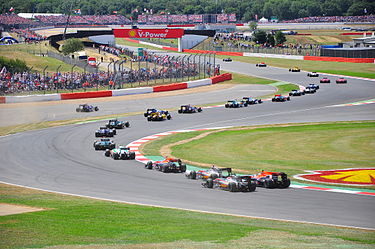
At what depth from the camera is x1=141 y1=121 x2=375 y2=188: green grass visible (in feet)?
102

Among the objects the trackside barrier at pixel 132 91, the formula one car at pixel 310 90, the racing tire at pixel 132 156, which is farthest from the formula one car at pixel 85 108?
the formula one car at pixel 310 90

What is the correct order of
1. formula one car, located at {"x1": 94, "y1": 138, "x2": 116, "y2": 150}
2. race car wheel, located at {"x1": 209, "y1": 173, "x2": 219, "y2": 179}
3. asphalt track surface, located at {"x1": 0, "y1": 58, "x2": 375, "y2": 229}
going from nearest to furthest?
1. asphalt track surface, located at {"x1": 0, "y1": 58, "x2": 375, "y2": 229}
2. race car wheel, located at {"x1": 209, "y1": 173, "x2": 219, "y2": 179}
3. formula one car, located at {"x1": 94, "y1": 138, "x2": 116, "y2": 150}

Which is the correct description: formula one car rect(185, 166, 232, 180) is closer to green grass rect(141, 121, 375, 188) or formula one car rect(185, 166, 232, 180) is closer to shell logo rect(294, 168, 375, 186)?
green grass rect(141, 121, 375, 188)

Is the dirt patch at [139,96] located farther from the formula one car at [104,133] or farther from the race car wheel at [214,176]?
the race car wheel at [214,176]

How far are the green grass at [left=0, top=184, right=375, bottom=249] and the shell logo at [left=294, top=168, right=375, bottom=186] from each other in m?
8.01

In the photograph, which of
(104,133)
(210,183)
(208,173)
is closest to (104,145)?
(104,133)

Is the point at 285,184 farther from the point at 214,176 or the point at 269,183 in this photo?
the point at 214,176

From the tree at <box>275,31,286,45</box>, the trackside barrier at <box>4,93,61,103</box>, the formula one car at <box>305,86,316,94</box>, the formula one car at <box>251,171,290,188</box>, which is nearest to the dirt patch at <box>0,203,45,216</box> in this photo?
the formula one car at <box>251,171,290,188</box>

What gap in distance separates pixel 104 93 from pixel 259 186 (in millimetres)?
35590

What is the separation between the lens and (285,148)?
118 ft

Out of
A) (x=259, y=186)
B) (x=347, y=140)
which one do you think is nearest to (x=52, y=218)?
(x=259, y=186)

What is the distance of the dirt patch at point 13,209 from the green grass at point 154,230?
1.58 feet

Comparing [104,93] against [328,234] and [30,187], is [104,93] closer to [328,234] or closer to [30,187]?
[30,187]

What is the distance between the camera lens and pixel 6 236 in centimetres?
1698
